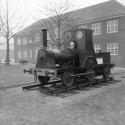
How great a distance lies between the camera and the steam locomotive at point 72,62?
24.6 ft

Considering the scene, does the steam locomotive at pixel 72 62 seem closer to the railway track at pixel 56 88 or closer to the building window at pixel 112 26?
the railway track at pixel 56 88

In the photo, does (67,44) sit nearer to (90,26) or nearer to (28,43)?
(90,26)

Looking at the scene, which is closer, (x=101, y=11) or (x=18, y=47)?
(x=101, y=11)

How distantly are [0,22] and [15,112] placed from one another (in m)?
20.6

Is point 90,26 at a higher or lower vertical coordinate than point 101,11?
lower

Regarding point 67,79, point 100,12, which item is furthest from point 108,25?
point 67,79

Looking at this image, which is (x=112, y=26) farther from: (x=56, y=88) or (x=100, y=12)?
(x=56, y=88)

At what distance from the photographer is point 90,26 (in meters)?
24.1

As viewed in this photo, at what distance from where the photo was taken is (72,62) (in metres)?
8.45

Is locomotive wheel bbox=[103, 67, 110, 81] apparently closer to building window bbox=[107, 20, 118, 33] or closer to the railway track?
the railway track

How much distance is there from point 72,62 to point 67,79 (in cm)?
99

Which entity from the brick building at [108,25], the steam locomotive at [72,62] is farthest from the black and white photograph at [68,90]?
the brick building at [108,25]

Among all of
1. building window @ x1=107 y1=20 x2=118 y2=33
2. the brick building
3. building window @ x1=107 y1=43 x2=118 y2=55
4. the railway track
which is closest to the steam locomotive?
the railway track

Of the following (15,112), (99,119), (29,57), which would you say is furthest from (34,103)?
(29,57)
